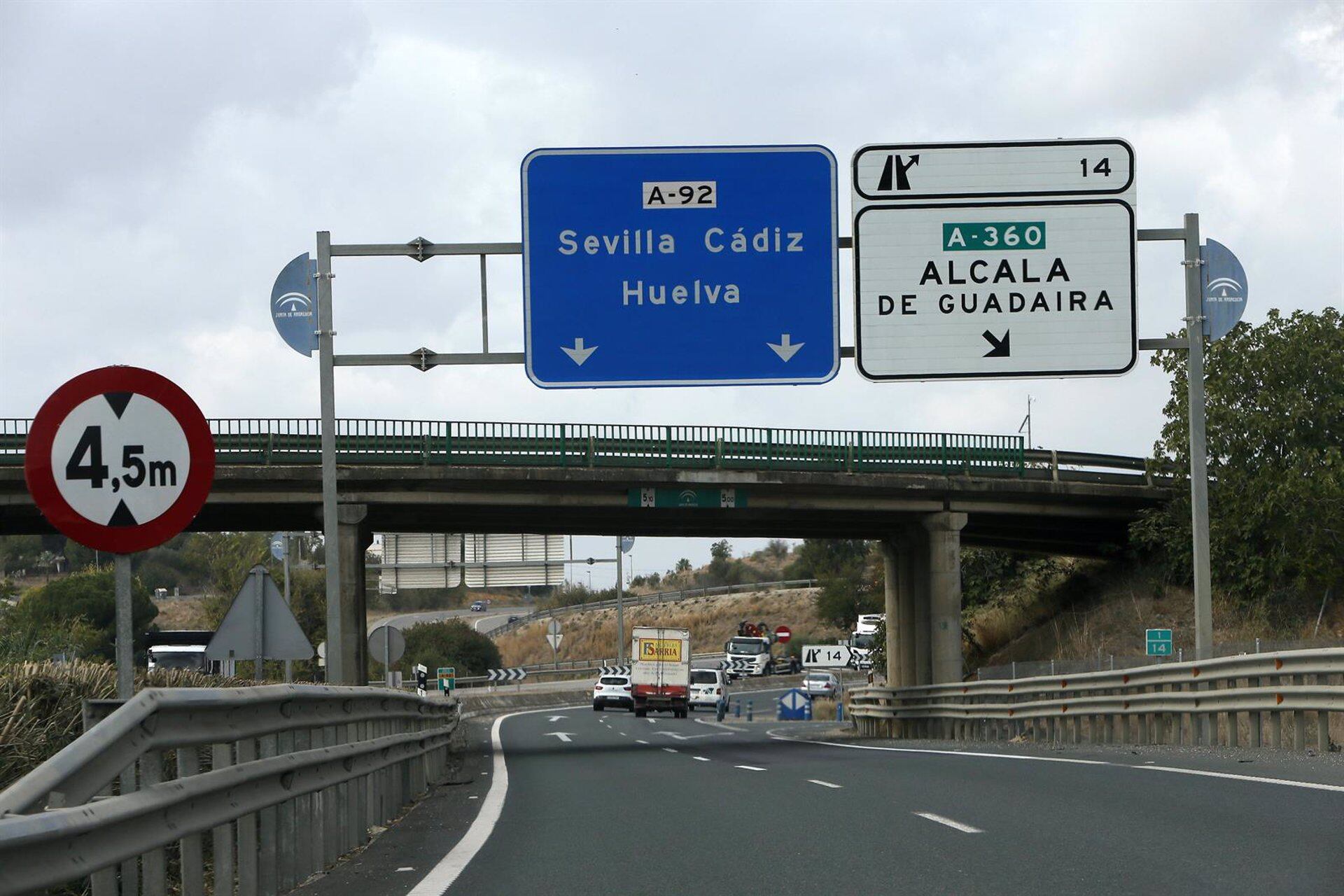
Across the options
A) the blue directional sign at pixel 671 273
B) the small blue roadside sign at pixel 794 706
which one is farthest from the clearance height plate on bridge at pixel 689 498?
the blue directional sign at pixel 671 273

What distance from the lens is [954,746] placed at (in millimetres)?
26516

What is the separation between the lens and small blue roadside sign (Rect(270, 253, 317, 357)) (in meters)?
18.0

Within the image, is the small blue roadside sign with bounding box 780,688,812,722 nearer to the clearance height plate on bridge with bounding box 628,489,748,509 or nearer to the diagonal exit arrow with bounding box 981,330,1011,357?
the clearance height plate on bridge with bounding box 628,489,748,509

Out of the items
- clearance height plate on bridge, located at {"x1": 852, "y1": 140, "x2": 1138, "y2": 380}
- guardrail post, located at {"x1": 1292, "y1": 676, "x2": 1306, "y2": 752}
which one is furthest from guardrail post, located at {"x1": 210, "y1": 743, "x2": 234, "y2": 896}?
guardrail post, located at {"x1": 1292, "y1": 676, "x2": 1306, "y2": 752}

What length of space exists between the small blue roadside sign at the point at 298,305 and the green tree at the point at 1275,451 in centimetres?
2892

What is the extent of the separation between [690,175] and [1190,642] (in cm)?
3272

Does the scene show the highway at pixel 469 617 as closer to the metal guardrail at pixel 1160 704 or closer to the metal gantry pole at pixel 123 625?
the metal guardrail at pixel 1160 704

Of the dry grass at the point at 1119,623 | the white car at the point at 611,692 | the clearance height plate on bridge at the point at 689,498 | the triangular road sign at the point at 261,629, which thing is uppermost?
the clearance height plate on bridge at the point at 689,498

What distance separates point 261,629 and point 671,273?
22.7 feet

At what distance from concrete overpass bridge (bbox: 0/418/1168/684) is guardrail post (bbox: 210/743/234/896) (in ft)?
98.2

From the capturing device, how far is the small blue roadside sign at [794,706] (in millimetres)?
51281

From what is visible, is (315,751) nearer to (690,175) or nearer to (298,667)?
(690,175)

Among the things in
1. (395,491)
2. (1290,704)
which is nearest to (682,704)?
(395,491)

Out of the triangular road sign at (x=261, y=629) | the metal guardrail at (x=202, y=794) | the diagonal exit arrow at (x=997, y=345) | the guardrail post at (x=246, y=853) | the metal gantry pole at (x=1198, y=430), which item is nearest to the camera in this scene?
the metal guardrail at (x=202, y=794)
